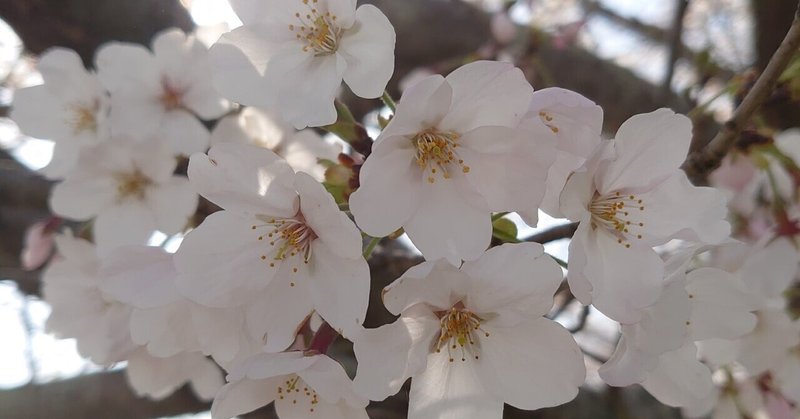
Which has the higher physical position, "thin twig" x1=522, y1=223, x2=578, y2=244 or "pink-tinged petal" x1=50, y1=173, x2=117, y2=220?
"thin twig" x1=522, y1=223, x2=578, y2=244

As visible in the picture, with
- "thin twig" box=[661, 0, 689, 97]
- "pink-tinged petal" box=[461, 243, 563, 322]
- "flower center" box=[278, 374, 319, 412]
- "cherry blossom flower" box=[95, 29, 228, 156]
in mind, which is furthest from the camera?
"thin twig" box=[661, 0, 689, 97]

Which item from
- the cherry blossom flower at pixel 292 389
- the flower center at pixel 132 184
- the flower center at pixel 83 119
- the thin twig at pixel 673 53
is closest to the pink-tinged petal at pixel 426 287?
the cherry blossom flower at pixel 292 389

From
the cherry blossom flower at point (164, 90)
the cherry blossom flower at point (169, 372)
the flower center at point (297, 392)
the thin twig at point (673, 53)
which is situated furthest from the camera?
the thin twig at point (673, 53)

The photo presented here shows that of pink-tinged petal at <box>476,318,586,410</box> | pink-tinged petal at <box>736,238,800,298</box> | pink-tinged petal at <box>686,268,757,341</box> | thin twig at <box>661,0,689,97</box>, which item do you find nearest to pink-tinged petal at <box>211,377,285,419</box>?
pink-tinged petal at <box>476,318,586,410</box>

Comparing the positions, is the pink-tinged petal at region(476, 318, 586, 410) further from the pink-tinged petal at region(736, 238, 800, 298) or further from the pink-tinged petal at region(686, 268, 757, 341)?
the pink-tinged petal at region(736, 238, 800, 298)

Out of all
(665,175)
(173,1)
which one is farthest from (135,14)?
(665,175)

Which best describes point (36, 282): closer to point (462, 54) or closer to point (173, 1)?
point (173, 1)

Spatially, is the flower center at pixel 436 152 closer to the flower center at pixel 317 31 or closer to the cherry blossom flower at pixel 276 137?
the flower center at pixel 317 31
